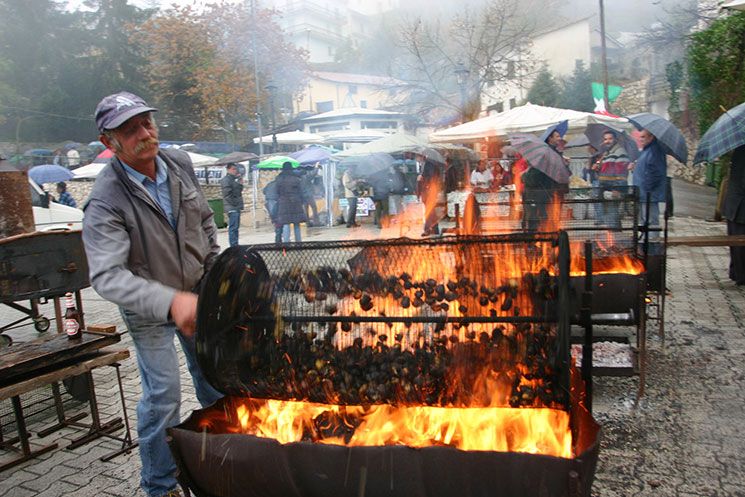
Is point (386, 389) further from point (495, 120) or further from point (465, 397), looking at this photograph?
point (495, 120)

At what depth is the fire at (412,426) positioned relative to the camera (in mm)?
2383

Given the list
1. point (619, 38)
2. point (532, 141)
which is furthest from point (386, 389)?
point (619, 38)

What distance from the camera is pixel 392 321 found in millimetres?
2523

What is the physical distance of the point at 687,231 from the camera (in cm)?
1109

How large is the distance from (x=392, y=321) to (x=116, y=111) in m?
1.68

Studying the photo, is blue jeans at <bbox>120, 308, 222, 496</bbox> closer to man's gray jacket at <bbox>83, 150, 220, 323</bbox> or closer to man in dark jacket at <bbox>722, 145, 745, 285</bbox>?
man's gray jacket at <bbox>83, 150, 220, 323</bbox>

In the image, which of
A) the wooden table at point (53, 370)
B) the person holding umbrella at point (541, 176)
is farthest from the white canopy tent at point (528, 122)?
the wooden table at point (53, 370)

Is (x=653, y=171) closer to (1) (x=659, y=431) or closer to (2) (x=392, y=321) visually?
(1) (x=659, y=431)

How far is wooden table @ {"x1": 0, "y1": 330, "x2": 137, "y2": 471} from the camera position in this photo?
339 centimetres

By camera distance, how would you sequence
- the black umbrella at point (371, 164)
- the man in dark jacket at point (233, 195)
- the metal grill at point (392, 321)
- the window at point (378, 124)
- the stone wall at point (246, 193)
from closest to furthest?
the metal grill at point (392, 321) → the man in dark jacket at point (233, 195) → the black umbrella at point (371, 164) → the stone wall at point (246, 193) → the window at point (378, 124)

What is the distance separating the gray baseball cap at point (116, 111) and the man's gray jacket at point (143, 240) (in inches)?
8.3

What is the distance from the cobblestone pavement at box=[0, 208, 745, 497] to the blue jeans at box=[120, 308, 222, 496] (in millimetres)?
555

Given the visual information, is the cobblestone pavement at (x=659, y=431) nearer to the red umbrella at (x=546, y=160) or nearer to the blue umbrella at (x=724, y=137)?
the blue umbrella at (x=724, y=137)

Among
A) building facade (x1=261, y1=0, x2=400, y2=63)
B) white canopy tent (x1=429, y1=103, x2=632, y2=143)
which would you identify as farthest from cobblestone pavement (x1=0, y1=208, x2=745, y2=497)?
building facade (x1=261, y1=0, x2=400, y2=63)
